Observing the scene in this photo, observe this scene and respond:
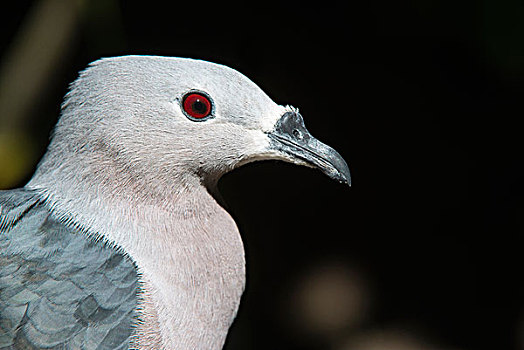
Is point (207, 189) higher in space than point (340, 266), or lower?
higher

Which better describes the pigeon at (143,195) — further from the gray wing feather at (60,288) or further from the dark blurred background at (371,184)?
the dark blurred background at (371,184)

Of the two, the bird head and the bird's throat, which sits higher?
the bird head

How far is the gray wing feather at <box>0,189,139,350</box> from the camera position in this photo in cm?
127

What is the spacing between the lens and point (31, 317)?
1273 millimetres

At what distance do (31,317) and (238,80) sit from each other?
25.0 inches

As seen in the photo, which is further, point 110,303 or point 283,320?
point 283,320

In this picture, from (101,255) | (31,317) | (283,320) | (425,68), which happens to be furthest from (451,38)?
(31,317)

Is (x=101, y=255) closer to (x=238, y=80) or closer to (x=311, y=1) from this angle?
(x=238, y=80)

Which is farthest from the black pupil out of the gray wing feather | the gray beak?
the gray wing feather

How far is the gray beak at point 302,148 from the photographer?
4.66 feet

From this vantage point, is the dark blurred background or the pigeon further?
the dark blurred background

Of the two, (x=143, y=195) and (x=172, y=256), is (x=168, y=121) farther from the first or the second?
(x=172, y=256)

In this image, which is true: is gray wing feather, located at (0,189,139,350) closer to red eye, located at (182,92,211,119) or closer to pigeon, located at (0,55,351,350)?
pigeon, located at (0,55,351,350)

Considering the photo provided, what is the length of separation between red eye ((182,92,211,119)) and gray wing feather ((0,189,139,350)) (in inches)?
13.0
